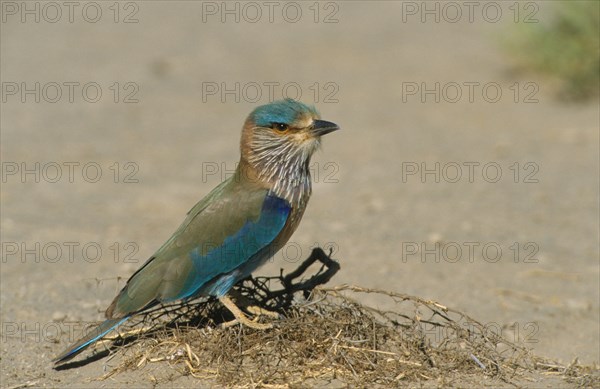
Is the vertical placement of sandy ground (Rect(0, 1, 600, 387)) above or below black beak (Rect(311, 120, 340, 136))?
below

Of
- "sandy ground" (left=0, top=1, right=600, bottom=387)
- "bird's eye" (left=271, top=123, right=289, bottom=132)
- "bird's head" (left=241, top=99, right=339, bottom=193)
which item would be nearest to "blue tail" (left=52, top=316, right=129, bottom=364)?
"sandy ground" (left=0, top=1, right=600, bottom=387)

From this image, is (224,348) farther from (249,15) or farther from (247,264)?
(249,15)

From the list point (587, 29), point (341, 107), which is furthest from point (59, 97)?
point (587, 29)

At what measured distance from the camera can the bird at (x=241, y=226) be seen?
576 cm

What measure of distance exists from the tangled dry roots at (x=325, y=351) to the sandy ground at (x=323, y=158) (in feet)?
0.80

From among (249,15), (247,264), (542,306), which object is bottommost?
(542,306)

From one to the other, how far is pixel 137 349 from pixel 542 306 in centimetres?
356

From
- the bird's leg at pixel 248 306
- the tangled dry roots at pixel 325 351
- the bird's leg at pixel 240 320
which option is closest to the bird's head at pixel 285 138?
the tangled dry roots at pixel 325 351

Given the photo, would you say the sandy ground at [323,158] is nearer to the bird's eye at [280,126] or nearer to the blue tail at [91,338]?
the blue tail at [91,338]

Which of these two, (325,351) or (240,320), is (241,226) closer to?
(240,320)

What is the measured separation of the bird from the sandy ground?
0.54 metres

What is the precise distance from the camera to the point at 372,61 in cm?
1698

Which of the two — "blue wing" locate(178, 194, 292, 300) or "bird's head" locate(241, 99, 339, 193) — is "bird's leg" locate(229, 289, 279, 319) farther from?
"bird's head" locate(241, 99, 339, 193)

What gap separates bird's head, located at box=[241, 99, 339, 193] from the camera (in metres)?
6.13
